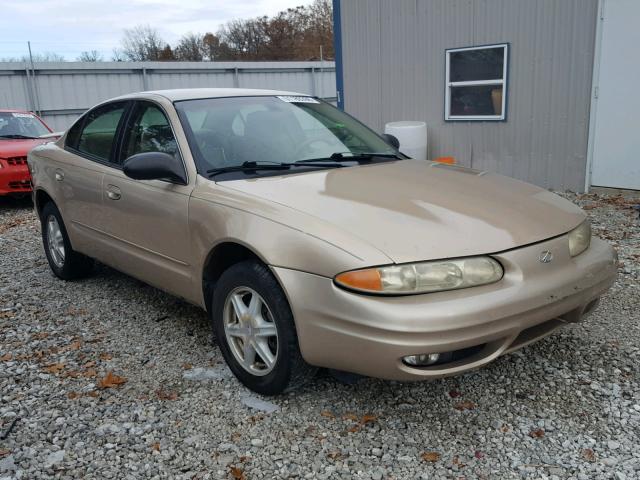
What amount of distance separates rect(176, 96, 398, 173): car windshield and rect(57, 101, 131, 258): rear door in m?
0.85

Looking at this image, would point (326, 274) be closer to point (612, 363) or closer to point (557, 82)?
point (612, 363)

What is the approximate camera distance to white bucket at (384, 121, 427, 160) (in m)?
9.48

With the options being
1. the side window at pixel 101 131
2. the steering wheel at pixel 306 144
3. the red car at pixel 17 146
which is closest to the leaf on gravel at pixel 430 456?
the steering wheel at pixel 306 144

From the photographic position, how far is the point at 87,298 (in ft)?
15.1

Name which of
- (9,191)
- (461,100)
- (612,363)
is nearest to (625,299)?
(612,363)

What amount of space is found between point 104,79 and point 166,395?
17333mm

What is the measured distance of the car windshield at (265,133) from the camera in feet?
11.2

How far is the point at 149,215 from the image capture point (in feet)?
11.6

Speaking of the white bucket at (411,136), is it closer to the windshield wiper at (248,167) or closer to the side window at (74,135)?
the side window at (74,135)

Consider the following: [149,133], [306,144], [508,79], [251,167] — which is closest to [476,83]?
[508,79]

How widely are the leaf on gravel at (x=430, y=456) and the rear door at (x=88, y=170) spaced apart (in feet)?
9.04

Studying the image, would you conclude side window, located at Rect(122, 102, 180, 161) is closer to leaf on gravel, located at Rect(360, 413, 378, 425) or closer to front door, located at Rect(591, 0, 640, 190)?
leaf on gravel, located at Rect(360, 413, 378, 425)

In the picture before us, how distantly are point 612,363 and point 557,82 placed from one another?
5933 millimetres

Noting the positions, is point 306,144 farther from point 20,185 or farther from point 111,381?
point 20,185
